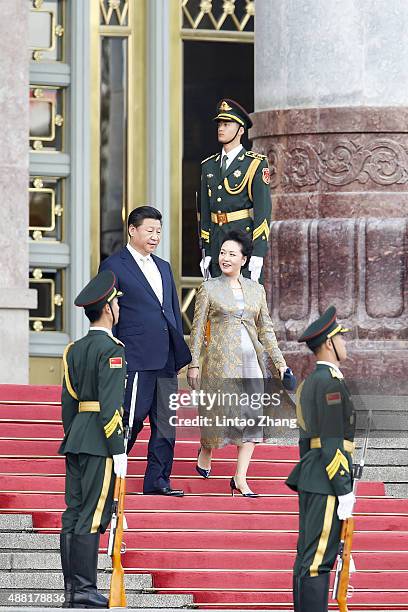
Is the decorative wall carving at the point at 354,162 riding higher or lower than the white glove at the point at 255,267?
higher

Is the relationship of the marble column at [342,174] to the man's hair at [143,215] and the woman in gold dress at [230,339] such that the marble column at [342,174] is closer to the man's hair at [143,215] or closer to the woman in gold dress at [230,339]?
the woman in gold dress at [230,339]

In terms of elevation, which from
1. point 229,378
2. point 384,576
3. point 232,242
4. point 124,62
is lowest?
point 384,576

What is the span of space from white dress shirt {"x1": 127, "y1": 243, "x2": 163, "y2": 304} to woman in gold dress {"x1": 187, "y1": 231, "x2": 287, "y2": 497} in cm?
27

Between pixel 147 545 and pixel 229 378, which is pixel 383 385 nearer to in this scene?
pixel 229 378

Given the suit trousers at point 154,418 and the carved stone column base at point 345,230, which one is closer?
the suit trousers at point 154,418

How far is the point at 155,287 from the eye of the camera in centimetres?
1344

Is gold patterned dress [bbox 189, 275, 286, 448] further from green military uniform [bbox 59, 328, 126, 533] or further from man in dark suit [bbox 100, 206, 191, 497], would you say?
green military uniform [bbox 59, 328, 126, 533]

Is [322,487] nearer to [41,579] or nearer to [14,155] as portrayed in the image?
[41,579]

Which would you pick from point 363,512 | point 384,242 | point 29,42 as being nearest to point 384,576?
point 363,512

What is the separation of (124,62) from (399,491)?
19.7 feet

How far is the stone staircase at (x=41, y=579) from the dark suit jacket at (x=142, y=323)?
4.50 feet

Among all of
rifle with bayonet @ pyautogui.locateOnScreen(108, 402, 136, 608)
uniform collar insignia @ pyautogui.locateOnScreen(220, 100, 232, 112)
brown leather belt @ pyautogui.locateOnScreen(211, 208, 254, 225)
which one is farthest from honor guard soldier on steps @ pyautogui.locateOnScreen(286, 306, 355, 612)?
uniform collar insignia @ pyautogui.locateOnScreen(220, 100, 232, 112)

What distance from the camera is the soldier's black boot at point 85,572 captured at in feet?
37.4

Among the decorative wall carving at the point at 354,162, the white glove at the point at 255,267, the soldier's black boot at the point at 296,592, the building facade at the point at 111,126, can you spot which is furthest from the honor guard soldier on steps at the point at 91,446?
the building facade at the point at 111,126
